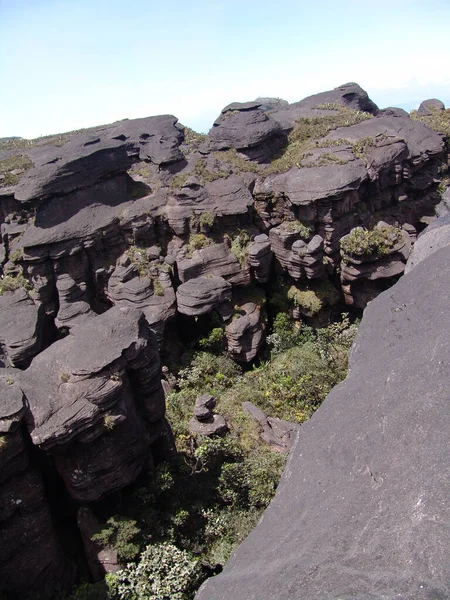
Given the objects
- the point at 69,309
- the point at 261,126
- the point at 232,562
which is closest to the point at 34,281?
the point at 69,309

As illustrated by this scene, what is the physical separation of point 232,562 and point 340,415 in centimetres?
320

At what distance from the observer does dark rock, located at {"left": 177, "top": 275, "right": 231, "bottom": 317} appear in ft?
72.4

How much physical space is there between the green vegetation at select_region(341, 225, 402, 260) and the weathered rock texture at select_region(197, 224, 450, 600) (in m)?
12.4

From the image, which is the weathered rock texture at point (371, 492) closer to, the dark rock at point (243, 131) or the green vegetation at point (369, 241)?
the green vegetation at point (369, 241)

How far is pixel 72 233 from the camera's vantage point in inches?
939

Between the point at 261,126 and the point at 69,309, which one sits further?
the point at 261,126

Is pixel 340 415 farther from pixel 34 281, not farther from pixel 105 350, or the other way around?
pixel 34 281

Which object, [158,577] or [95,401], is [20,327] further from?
[158,577]

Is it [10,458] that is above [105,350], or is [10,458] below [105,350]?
below

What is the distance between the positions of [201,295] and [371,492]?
50.7 ft

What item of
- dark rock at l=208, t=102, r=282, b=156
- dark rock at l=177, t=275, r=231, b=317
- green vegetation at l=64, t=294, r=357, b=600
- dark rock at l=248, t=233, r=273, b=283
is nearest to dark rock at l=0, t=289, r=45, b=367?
green vegetation at l=64, t=294, r=357, b=600

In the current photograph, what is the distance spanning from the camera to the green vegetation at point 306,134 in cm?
2738

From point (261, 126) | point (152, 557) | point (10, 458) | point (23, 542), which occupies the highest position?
point (261, 126)

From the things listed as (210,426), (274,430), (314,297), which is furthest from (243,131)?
(210,426)
